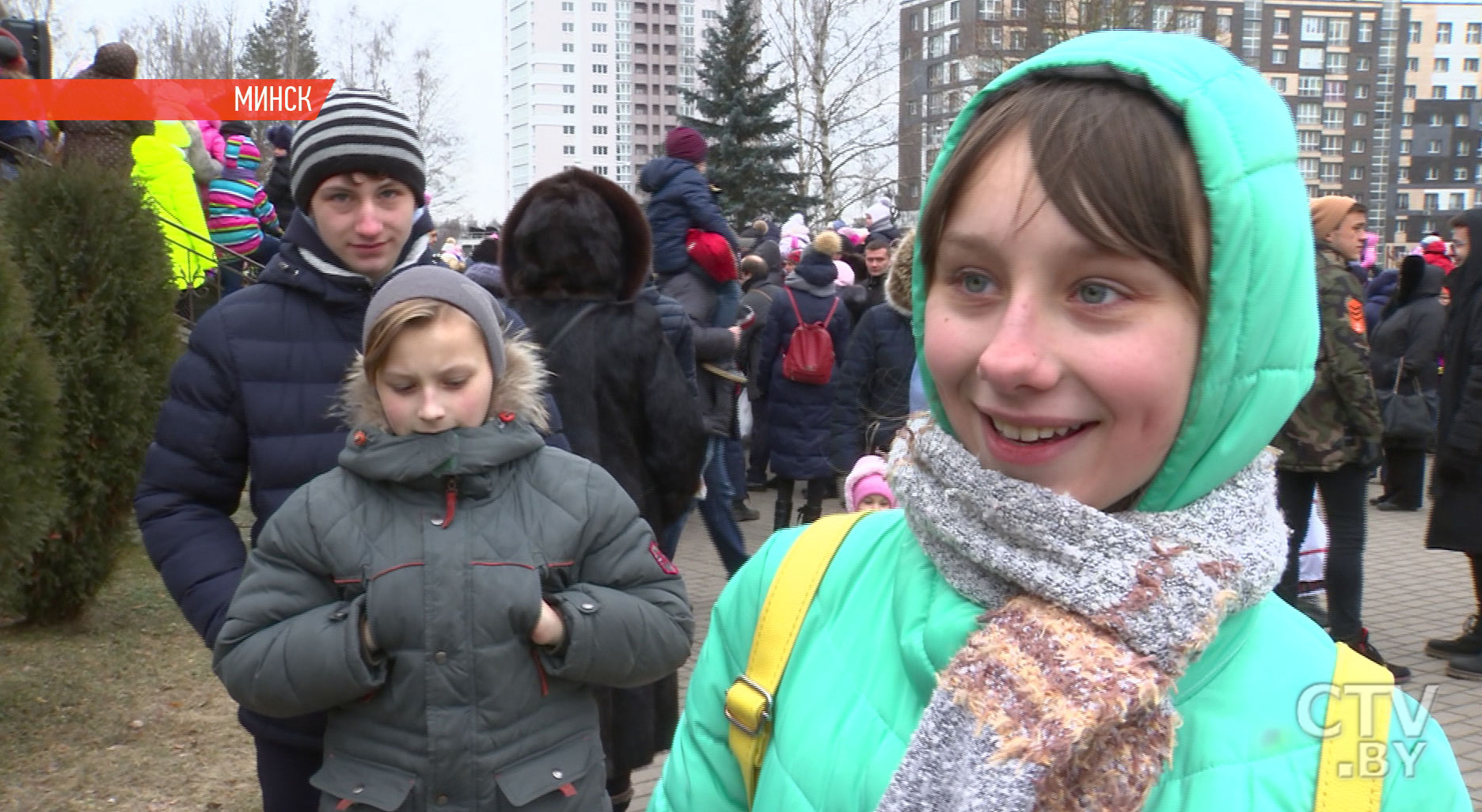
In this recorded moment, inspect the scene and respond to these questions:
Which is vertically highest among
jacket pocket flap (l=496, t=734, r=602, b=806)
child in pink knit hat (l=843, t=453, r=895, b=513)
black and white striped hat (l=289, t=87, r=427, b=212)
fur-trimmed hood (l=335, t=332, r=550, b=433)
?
black and white striped hat (l=289, t=87, r=427, b=212)

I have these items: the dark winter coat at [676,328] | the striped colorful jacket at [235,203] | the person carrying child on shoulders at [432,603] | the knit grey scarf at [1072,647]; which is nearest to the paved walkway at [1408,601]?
the dark winter coat at [676,328]

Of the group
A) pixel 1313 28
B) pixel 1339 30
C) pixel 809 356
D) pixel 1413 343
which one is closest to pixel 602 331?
pixel 809 356

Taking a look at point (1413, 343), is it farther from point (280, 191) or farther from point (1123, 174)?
point (1123, 174)

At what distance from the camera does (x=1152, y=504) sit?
3.99ft

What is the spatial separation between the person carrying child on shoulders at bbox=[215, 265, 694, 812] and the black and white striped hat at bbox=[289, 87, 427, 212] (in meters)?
0.31

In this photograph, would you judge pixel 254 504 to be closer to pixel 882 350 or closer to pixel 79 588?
pixel 79 588

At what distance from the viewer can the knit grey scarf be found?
1126 mm

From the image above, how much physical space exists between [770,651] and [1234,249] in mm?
614

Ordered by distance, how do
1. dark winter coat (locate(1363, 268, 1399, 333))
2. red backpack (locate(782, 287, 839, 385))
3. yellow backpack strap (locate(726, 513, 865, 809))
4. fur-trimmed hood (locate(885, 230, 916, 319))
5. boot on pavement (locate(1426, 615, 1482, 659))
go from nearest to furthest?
1. yellow backpack strap (locate(726, 513, 865, 809))
2. fur-trimmed hood (locate(885, 230, 916, 319))
3. boot on pavement (locate(1426, 615, 1482, 659))
4. red backpack (locate(782, 287, 839, 385))
5. dark winter coat (locate(1363, 268, 1399, 333))

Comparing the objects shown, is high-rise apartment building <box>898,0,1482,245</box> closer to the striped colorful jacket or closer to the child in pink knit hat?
the striped colorful jacket

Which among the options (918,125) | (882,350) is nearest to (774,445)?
(882,350)

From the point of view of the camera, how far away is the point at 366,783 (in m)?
2.52
